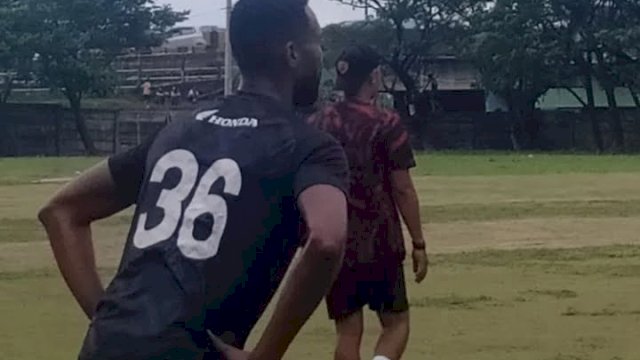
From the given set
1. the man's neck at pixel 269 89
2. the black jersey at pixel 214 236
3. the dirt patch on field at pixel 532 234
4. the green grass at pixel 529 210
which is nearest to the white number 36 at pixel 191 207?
the black jersey at pixel 214 236

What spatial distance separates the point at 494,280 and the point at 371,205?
21.9ft

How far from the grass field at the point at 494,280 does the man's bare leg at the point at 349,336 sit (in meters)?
1.17

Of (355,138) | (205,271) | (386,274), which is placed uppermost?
(205,271)

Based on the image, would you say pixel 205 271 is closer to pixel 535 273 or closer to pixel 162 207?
pixel 162 207

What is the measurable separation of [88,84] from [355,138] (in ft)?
171

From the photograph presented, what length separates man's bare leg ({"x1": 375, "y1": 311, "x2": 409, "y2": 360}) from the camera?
8.80 meters

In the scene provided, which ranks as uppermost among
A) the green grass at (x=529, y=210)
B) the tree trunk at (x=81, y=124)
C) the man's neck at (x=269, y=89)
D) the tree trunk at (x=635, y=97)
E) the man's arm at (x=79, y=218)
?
the man's neck at (x=269, y=89)

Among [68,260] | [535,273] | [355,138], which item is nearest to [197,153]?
[68,260]

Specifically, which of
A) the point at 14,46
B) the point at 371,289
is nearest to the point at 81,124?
the point at 14,46

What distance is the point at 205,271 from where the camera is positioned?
3725 millimetres

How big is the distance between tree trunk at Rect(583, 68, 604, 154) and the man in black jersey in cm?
5245

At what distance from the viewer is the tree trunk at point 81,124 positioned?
2289 inches

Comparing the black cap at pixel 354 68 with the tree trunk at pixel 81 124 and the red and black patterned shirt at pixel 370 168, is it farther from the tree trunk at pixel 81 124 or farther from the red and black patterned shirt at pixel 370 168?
the tree trunk at pixel 81 124

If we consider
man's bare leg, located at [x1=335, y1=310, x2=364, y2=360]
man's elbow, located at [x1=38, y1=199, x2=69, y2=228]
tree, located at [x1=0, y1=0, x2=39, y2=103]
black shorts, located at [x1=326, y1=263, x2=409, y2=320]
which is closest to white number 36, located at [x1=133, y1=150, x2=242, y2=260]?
man's elbow, located at [x1=38, y1=199, x2=69, y2=228]
